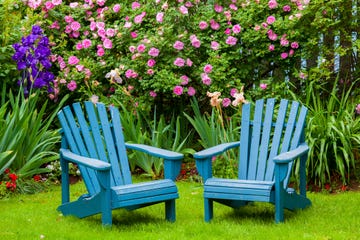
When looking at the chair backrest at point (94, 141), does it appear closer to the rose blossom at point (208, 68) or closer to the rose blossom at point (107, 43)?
the rose blossom at point (208, 68)

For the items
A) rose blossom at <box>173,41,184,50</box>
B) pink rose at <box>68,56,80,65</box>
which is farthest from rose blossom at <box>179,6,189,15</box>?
pink rose at <box>68,56,80,65</box>

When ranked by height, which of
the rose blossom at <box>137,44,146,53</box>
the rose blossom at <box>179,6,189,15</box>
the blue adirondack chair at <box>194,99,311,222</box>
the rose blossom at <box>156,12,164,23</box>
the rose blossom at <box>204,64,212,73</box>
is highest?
the rose blossom at <box>179,6,189,15</box>

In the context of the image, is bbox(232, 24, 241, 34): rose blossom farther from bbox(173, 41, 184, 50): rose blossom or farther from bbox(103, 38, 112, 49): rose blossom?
bbox(103, 38, 112, 49): rose blossom

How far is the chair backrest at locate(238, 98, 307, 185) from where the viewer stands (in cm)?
525

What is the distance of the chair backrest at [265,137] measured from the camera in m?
5.25

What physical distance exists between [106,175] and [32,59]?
2.63m

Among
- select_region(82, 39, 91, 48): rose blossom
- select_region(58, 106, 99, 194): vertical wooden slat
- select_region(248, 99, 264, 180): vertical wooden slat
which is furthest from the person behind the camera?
select_region(82, 39, 91, 48): rose blossom

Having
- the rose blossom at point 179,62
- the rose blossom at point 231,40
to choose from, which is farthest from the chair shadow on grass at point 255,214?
the rose blossom at point 231,40

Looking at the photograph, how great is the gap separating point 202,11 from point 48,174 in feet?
7.82

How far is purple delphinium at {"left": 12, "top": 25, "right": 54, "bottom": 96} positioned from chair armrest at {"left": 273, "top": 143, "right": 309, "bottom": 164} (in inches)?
116

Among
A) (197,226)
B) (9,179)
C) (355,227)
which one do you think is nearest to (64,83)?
(9,179)

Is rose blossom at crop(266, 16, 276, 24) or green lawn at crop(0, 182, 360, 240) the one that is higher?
rose blossom at crop(266, 16, 276, 24)

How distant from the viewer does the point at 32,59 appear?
680cm

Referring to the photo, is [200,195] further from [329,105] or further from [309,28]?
[309,28]
